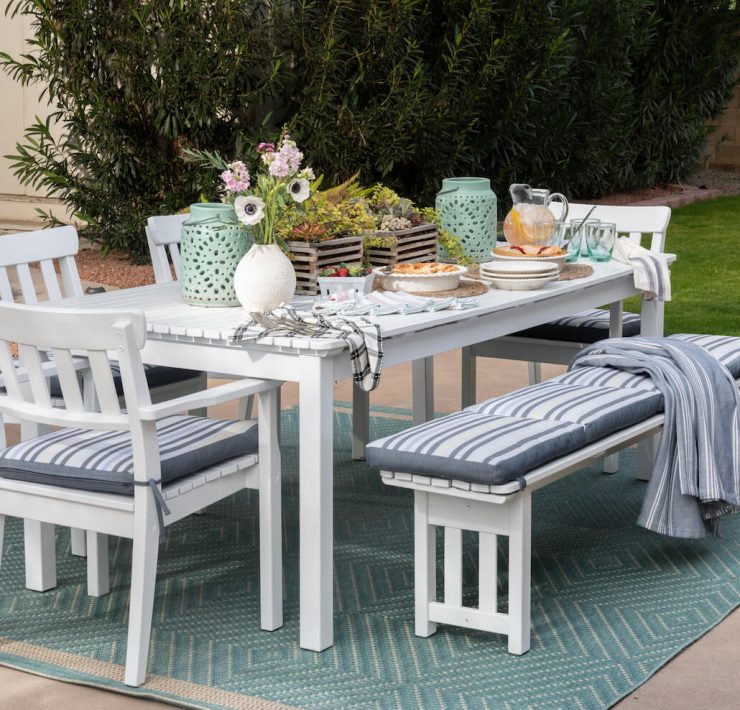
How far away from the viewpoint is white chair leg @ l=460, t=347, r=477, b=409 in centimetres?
452

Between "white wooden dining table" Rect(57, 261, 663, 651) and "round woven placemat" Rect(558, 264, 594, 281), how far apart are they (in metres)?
0.31

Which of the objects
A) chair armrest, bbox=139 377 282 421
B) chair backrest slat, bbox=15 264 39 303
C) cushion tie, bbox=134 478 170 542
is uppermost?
chair backrest slat, bbox=15 264 39 303

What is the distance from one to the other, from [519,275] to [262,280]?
0.81 meters

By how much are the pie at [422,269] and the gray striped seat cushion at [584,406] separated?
1.27 ft

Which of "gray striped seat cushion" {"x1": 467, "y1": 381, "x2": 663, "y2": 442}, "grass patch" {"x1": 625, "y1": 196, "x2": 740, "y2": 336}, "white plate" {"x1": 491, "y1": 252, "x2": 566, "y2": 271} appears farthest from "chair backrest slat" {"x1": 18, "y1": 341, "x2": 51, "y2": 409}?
"grass patch" {"x1": 625, "y1": 196, "x2": 740, "y2": 336}

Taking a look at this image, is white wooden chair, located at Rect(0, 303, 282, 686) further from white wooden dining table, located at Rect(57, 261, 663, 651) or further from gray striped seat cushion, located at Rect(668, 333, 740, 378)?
gray striped seat cushion, located at Rect(668, 333, 740, 378)

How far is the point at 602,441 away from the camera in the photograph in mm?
3129

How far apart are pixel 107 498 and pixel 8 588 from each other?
0.77m

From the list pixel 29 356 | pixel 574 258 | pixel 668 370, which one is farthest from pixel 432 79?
pixel 29 356

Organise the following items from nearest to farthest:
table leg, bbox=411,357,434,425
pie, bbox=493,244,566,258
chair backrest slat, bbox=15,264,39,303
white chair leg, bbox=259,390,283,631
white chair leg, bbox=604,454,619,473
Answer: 1. white chair leg, bbox=259,390,283,631
2. chair backrest slat, bbox=15,264,39,303
3. pie, bbox=493,244,566,258
4. white chair leg, bbox=604,454,619,473
5. table leg, bbox=411,357,434,425

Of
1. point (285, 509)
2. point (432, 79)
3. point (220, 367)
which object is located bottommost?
point (285, 509)

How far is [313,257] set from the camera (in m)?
3.40

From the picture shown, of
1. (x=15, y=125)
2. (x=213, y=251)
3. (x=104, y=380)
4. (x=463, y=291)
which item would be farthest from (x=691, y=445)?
(x=15, y=125)

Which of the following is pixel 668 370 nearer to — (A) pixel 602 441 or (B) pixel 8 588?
(A) pixel 602 441
